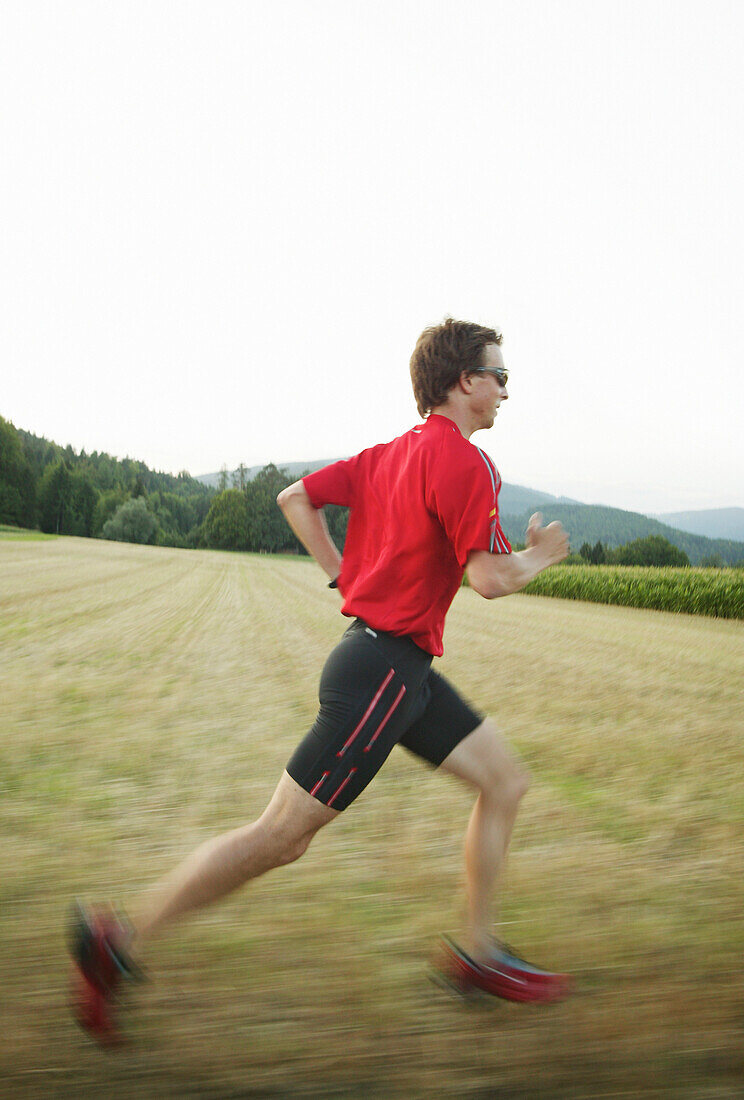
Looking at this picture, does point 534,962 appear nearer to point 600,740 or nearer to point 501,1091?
point 501,1091

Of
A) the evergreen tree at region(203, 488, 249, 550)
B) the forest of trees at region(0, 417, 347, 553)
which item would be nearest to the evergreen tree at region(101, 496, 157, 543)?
the forest of trees at region(0, 417, 347, 553)

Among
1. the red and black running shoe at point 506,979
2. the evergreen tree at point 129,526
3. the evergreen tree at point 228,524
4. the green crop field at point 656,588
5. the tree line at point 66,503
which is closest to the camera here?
the red and black running shoe at point 506,979

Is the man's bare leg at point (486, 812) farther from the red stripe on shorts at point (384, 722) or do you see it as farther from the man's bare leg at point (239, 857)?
the man's bare leg at point (239, 857)

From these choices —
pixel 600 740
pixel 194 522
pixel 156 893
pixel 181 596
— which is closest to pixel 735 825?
pixel 600 740

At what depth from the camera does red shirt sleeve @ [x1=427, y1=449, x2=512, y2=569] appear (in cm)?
208

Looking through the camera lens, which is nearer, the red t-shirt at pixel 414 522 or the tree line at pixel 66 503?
the red t-shirt at pixel 414 522

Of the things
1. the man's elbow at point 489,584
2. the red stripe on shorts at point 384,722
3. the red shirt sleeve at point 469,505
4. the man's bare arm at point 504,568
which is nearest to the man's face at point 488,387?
the red shirt sleeve at point 469,505

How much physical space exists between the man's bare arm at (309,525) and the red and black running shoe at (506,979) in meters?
1.29


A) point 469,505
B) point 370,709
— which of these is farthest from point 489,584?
point 370,709

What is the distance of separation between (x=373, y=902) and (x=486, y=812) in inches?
42.2

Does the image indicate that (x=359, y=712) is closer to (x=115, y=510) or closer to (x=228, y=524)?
(x=228, y=524)

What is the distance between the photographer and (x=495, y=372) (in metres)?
2.34

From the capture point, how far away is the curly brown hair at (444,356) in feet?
7.59

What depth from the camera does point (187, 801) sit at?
464 cm
